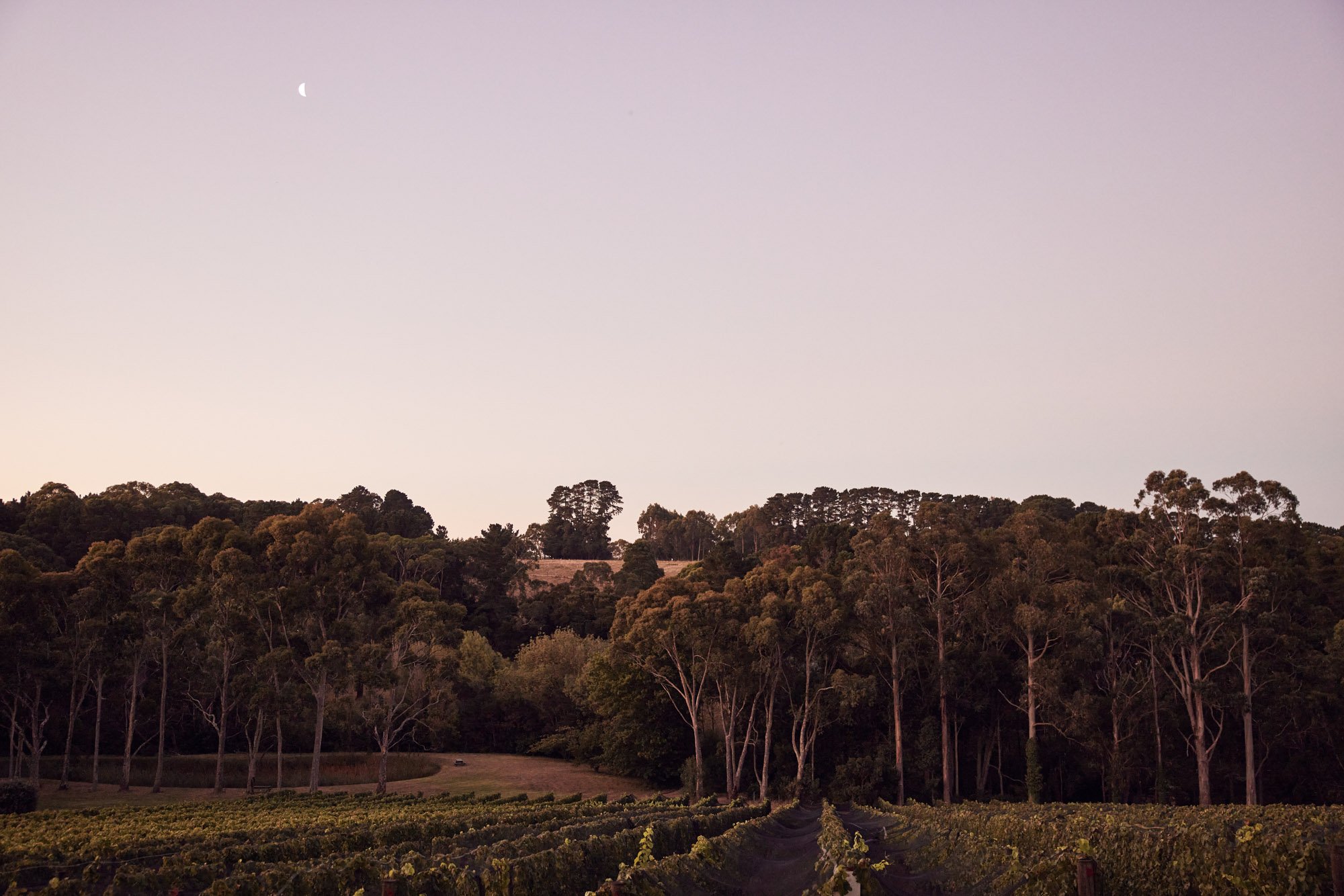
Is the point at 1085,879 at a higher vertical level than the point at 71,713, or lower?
higher

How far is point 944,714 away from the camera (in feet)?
165

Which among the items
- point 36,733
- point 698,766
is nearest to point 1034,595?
point 698,766

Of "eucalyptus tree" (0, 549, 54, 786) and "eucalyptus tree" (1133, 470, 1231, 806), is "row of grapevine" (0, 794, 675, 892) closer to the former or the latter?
"eucalyptus tree" (0, 549, 54, 786)

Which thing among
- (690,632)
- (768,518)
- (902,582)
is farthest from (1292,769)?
(768,518)

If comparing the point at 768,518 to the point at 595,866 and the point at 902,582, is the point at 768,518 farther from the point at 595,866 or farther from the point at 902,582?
the point at 595,866

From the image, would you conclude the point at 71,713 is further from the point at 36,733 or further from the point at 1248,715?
the point at 1248,715

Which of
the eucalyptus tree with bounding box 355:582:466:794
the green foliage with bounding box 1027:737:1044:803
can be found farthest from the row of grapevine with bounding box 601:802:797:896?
the green foliage with bounding box 1027:737:1044:803

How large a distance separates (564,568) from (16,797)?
313 ft

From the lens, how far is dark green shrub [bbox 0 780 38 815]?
35844 mm

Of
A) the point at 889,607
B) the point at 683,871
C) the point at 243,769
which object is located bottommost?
the point at 243,769

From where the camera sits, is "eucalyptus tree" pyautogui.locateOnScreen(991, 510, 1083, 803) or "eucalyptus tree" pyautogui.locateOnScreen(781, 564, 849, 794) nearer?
"eucalyptus tree" pyautogui.locateOnScreen(991, 510, 1083, 803)

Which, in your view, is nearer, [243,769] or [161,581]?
[161,581]

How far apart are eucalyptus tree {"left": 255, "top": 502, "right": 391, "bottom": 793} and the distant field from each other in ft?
211

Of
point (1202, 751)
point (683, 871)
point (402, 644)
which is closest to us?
point (683, 871)
